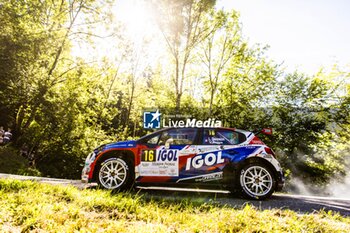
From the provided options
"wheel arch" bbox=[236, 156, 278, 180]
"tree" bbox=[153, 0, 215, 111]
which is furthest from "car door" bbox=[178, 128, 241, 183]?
"tree" bbox=[153, 0, 215, 111]

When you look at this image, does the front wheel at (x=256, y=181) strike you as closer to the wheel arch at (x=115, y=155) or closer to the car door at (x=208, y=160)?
the car door at (x=208, y=160)

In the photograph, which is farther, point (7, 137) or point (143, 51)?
point (143, 51)

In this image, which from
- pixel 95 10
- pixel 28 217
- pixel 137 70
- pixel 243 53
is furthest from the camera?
pixel 137 70

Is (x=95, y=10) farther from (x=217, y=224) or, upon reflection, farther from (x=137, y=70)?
(x=217, y=224)

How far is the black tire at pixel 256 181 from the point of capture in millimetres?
5398

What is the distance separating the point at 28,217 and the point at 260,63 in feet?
67.4

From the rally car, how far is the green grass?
1096 millimetres

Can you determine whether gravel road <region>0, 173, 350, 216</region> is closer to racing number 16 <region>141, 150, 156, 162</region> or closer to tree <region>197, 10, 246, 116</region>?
racing number 16 <region>141, 150, 156, 162</region>

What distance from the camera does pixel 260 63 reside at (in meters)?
20.7

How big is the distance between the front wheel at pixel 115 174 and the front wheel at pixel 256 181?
8.24 ft

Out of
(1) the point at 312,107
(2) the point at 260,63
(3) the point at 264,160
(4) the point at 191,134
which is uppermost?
(2) the point at 260,63

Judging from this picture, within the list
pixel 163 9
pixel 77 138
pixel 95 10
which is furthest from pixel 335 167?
pixel 95 10

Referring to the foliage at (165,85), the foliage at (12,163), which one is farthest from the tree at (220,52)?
the foliage at (12,163)

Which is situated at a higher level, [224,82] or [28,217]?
[224,82]
